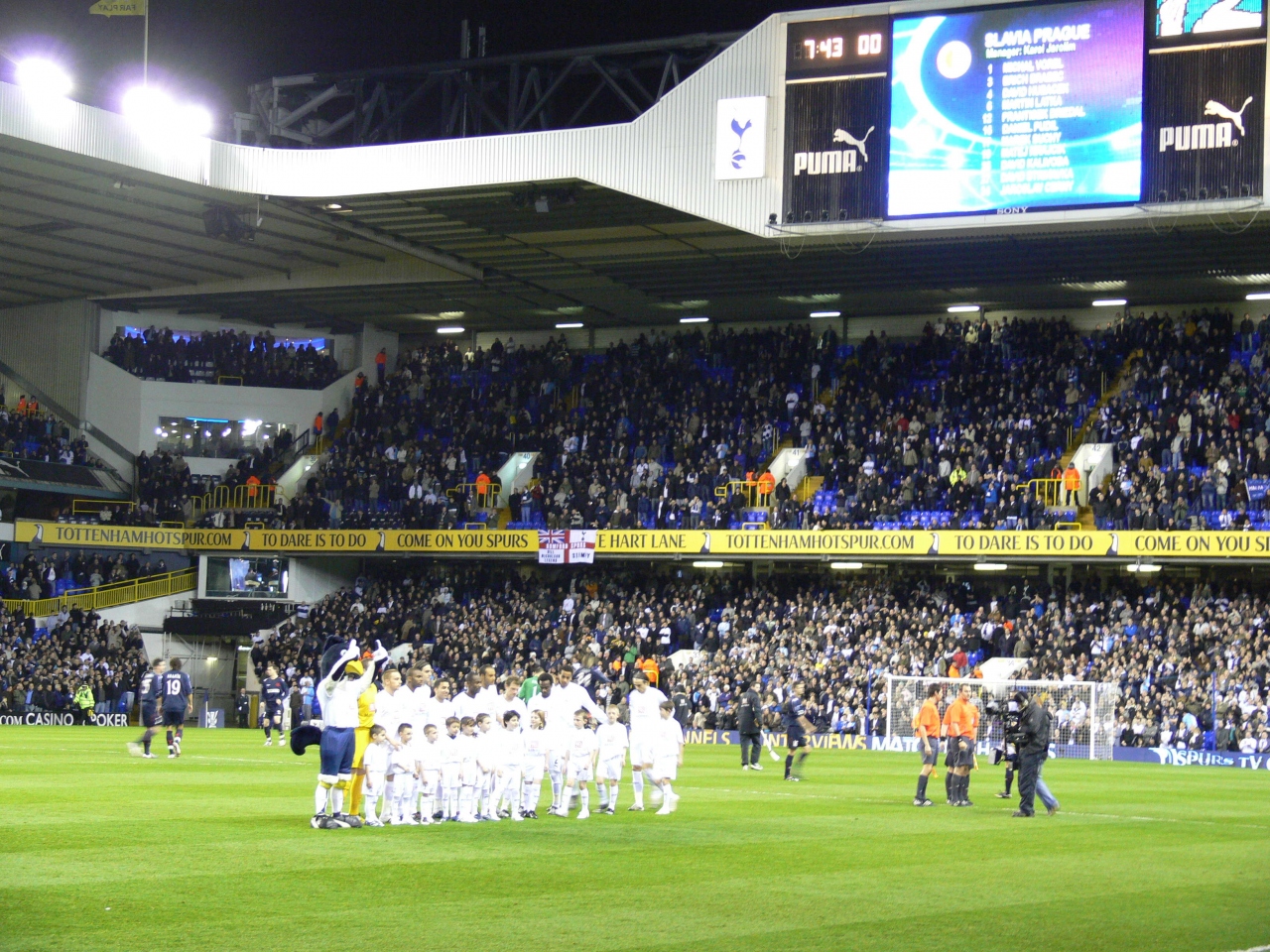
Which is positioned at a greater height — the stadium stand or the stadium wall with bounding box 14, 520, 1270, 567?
the stadium stand

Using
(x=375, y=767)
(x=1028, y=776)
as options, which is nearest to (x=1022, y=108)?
(x=1028, y=776)

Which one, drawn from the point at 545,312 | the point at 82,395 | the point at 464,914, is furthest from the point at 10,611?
the point at 464,914

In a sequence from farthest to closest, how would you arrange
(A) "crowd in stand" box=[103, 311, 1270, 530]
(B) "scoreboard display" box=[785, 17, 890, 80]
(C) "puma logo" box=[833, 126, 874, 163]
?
(A) "crowd in stand" box=[103, 311, 1270, 530]
(B) "scoreboard display" box=[785, 17, 890, 80]
(C) "puma logo" box=[833, 126, 874, 163]

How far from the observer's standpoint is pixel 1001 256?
42750 millimetres

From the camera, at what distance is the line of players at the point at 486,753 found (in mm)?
17188

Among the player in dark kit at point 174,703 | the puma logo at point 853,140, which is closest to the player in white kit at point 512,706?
the player in dark kit at point 174,703

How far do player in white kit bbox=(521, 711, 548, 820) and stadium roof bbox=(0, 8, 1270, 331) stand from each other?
2102cm

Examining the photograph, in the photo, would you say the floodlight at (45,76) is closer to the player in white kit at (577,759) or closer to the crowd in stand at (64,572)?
the crowd in stand at (64,572)

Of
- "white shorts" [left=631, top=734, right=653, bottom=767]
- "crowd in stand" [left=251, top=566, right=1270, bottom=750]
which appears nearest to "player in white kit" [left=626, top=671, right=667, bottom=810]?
"white shorts" [left=631, top=734, right=653, bottom=767]

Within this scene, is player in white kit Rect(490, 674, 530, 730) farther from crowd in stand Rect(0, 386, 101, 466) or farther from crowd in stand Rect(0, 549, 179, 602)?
crowd in stand Rect(0, 386, 101, 466)

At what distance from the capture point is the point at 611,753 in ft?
64.6

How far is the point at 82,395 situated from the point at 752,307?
76.3 ft

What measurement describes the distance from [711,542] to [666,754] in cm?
2577

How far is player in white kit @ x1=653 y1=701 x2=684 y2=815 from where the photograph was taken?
1970 centimetres
